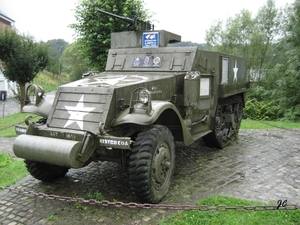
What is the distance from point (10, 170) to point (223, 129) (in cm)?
439

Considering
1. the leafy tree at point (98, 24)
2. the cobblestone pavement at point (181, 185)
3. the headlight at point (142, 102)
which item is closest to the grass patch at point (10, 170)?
the cobblestone pavement at point (181, 185)

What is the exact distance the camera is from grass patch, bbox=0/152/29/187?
5.33m

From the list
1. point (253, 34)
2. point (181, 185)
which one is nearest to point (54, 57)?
point (253, 34)

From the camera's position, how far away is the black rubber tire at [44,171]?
189 inches

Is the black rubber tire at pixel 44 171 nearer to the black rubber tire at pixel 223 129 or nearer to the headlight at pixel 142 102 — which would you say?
the headlight at pixel 142 102

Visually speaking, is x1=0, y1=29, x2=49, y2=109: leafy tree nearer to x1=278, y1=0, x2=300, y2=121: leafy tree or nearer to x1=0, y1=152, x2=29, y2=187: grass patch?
x1=0, y1=152, x2=29, y2=187: grass patch

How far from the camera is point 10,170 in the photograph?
19.2 feet

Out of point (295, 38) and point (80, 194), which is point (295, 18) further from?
point (80, 194)

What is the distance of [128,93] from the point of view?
15.2 feet

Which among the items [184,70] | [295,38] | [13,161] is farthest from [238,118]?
[295,38]

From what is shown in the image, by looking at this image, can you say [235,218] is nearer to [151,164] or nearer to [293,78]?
[151,164]

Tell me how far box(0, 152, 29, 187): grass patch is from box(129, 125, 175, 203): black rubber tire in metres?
2.25

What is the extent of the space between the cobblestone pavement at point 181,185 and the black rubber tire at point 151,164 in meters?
0.23

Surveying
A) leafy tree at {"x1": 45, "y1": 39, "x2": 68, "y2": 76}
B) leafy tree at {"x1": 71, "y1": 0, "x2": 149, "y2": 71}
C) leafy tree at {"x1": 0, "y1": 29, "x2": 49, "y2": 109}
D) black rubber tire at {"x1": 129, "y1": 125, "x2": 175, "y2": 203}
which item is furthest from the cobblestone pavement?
leafy tree at {"x1": 45, "y1": 39, "x2": 68, "y2": 76}
